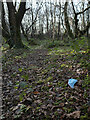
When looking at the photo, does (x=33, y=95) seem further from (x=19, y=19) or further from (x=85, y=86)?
(x=19, y=19)

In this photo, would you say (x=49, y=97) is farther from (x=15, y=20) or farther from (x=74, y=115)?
(x=15, y=20)

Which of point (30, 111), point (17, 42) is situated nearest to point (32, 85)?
Answer: point (30, 111)

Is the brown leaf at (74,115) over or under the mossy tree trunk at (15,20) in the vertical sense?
under

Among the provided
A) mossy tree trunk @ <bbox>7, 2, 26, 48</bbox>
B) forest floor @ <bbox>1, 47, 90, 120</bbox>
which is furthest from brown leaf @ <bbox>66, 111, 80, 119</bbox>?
mossy tree trunk @ <bbox>7, 2, 26, 48</bbox>

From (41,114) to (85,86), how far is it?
1.48 metres

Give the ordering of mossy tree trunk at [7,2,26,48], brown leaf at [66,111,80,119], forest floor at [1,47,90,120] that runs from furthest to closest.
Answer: mossy tree trunk at [7,2,26,48] → forest floor at [1,47,90,120] → brown leaf at [66,111,80,119]

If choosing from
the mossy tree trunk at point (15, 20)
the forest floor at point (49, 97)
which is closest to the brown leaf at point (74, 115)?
the forest floor at point (49, 97)

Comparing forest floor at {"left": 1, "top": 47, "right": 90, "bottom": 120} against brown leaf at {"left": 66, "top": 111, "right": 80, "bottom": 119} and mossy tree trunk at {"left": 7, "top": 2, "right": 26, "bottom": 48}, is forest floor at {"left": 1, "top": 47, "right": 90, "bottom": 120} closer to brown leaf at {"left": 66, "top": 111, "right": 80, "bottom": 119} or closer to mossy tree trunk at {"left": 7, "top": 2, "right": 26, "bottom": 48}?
brown leaf at {"left": 66, "top": 111, "right": 80, "bottom": 119}

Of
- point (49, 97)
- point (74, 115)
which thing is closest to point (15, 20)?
point (49, 97)

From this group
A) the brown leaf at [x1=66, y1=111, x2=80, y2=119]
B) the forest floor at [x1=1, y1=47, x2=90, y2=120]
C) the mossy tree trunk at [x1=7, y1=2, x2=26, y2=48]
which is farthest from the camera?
the mossy tree trunk at [x1=7, y1=2, x2=26, y2=48]

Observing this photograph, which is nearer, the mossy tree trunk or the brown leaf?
the brown leaf

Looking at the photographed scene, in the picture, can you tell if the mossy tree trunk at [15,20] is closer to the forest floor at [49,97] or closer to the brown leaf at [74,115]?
the forest floor at [49,97]

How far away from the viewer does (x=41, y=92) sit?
3.47m

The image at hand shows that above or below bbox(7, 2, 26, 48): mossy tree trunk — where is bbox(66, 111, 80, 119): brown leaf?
below
